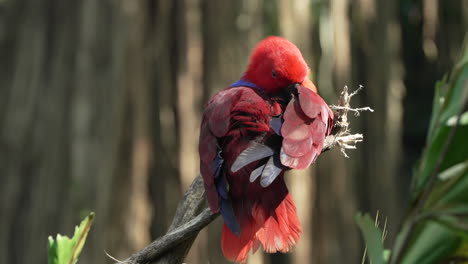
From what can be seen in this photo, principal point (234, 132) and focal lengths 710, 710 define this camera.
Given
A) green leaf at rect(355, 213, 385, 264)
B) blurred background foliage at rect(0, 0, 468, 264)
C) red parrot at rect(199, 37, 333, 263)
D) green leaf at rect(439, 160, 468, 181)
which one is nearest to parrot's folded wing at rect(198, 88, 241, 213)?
red parrot at rect(199, 37, 333, 263)

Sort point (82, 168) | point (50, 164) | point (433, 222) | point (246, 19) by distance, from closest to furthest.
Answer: point (433, 222) < point (246, 19) < point (82, 168) < point (50, 164)

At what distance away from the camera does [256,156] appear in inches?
37.7

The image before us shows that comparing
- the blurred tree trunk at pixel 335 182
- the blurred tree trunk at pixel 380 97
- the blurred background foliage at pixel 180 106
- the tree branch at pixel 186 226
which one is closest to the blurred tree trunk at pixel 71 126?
the blurred background foliage at pixel 180 106

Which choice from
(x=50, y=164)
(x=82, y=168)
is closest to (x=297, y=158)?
(x=82, y=168)

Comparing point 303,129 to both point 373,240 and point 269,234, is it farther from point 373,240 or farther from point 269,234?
point 373,240

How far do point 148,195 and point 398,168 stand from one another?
43.7 inches

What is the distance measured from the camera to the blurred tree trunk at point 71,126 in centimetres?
288

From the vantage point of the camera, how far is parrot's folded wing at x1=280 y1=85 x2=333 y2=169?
3.15ft

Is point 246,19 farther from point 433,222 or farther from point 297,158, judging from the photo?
point 433,222

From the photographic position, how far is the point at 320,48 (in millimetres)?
2873

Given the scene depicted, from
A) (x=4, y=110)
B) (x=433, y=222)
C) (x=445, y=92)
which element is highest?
(x=445, y=92)

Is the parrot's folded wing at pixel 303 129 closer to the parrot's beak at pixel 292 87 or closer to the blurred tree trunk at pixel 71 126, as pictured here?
the parrot's beak at pixel 292 87

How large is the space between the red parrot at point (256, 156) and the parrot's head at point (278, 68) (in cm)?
7

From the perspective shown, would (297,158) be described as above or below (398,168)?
above
